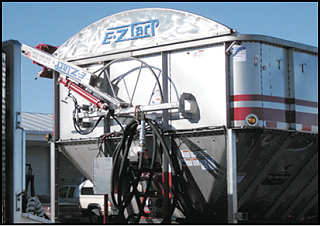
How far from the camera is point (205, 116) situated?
806 centimetres

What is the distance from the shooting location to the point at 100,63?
30.9ft

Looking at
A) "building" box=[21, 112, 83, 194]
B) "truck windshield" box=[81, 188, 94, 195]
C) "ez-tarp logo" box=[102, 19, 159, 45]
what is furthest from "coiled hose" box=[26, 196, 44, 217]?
"building" box=[21, 112, 83, 194]

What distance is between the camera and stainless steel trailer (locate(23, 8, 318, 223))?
7.88 m

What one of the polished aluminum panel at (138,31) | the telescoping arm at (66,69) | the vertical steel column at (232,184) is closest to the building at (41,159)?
the telescoping arm at (66,69)

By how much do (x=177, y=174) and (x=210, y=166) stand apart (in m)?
0.58

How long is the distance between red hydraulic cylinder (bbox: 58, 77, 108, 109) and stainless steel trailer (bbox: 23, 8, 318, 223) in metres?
0.13

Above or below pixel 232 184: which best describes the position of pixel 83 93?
above

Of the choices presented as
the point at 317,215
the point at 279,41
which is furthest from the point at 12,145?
the point at 317,215

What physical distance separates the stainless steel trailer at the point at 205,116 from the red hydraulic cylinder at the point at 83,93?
13 cm

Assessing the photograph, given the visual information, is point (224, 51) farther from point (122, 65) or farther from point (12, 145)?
point (12, 145)

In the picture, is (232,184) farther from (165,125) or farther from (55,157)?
(55,157)

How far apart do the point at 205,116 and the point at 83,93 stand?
2500 mm

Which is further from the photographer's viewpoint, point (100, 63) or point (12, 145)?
point (100, 63)

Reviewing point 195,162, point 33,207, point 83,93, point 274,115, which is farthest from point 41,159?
point 274,115
